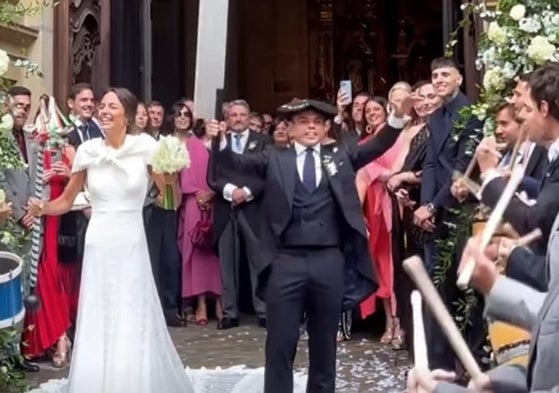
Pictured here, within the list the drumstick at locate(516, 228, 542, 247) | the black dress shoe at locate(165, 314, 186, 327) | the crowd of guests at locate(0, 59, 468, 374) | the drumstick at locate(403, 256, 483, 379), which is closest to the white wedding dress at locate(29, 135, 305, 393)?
the crowd of guests at locate(0, 59, 468, 374)

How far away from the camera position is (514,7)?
23.7 feet

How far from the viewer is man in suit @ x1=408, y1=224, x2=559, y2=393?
2.67 m

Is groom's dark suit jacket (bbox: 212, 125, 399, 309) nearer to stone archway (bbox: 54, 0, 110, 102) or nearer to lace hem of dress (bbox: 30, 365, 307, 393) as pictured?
lace hem of dress (bbox: 30, 365, 307, 393)

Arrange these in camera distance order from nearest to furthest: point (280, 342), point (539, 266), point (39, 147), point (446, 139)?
point (539, 266)
point (280, 342)
point (446, 139)
point (39, 147)

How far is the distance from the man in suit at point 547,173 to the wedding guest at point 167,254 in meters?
6.43

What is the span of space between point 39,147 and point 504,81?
3.55 meters

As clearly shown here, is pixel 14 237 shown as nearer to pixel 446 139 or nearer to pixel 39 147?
pixel 39 147

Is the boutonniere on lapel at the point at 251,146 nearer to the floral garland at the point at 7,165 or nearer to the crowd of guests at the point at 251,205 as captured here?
the crowd of guests at the point at 251,205

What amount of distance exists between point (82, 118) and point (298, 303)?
3.72 m

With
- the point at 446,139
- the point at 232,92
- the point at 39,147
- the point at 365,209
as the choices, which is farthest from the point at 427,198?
the point at 232,92

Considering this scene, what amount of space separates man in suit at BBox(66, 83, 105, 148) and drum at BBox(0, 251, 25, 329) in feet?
10.4

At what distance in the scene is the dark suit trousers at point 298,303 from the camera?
714 centimetres

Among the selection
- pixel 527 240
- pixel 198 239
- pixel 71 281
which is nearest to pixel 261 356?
pixel 71 281

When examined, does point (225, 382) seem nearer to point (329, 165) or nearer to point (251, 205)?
point (329, 165)
